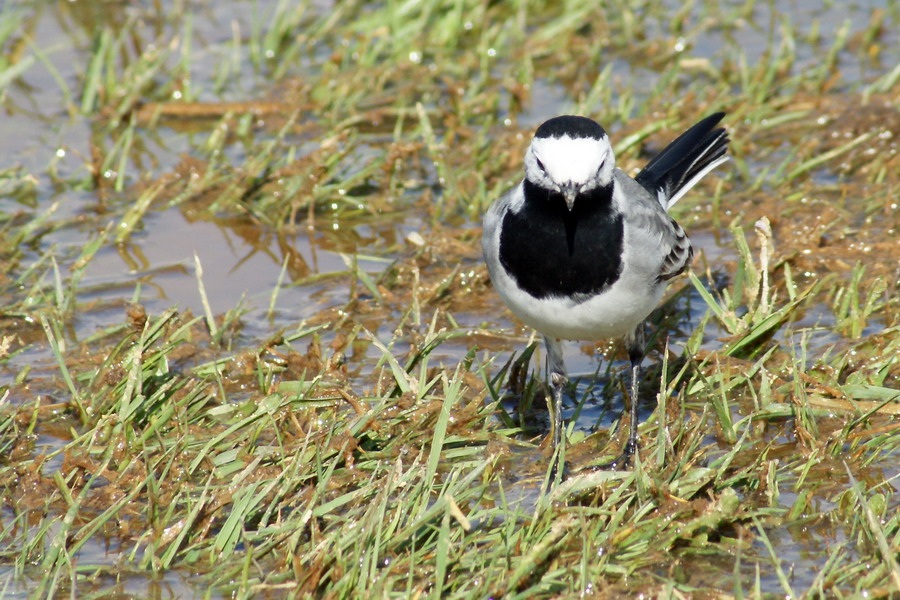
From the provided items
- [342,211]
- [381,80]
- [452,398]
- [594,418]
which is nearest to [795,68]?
[381,80]

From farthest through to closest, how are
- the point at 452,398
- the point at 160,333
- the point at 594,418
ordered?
1. the point at 594,418
2. the point at 160,333
3. the point at 452,398

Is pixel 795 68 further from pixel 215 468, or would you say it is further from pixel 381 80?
pixel 215 468

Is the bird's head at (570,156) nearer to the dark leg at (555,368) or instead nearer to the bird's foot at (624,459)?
the dark leg at (555,368)

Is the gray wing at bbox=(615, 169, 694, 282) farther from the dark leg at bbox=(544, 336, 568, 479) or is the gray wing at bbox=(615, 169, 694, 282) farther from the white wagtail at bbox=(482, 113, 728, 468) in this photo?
the dark leg at bbox=(544, 336, 568, 479)

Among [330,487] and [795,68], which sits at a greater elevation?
[795,68]

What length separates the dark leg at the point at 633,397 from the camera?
5000 mm

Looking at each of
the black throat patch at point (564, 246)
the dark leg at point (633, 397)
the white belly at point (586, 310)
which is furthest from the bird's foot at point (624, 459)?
the black throat patch at point (564, 246)

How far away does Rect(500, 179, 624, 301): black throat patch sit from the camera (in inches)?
186

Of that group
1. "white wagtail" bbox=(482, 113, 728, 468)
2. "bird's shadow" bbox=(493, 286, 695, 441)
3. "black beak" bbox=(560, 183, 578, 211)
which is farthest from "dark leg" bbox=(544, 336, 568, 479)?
"black beak" bbox=(560, 183, 578, 211)

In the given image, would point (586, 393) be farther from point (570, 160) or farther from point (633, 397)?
point (570, 160)

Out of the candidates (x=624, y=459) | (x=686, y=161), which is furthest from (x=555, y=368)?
(x=686, y=161)

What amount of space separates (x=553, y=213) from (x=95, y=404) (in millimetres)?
2066

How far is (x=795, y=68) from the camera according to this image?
29.1ft

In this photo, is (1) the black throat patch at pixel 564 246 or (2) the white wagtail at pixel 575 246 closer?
(2) the white wagtail at pixel 575 246
